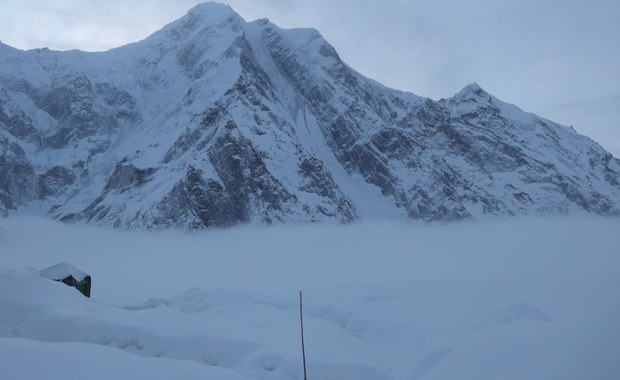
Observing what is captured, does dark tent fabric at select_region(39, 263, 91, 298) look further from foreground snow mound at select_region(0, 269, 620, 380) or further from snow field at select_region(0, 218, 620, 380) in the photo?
foreground snow mound at select_region(0, 269, 620, 380)

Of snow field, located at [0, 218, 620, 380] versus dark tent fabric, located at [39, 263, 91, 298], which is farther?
dark tent fabric, located at [39, 263, 91, 298]

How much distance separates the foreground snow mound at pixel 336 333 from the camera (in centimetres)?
1680

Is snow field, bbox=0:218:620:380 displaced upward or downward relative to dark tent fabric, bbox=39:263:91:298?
upward

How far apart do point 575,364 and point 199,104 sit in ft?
598

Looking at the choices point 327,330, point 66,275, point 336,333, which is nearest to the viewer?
point 336,333

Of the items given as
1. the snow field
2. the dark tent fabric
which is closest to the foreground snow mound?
the snow field

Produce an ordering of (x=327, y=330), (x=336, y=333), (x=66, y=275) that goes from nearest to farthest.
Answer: (x=336, y=333) < (x=327, y=330) < (x=66, y=275)

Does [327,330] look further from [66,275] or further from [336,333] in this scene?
[66,275]

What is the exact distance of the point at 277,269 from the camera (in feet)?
301

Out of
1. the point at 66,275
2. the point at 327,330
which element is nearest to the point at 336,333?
the point at 327,330

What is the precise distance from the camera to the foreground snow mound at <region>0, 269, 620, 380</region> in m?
16.8

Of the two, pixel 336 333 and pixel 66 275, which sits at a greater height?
pixel 336 333

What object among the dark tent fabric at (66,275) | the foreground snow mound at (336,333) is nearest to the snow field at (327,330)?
the foreground snow mound at (336,333)

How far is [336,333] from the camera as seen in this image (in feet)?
99.3
